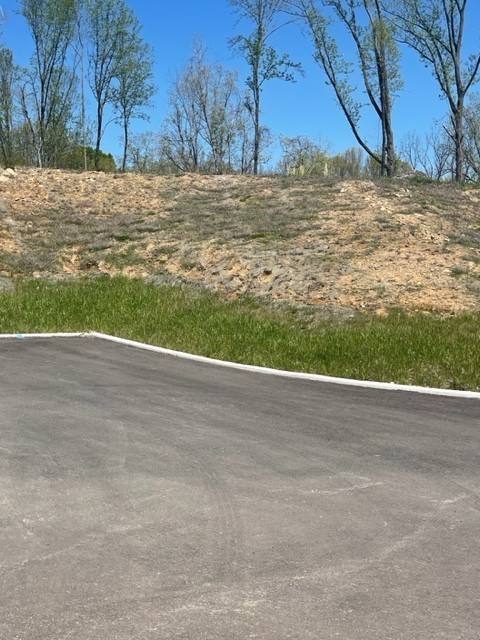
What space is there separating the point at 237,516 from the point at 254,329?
7.17 metres

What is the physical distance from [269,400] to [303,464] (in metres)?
2.12

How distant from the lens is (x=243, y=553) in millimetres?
3830

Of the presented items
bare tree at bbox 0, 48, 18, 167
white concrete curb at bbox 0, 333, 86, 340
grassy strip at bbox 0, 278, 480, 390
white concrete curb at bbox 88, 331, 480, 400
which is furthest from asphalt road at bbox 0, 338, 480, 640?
bare tree at bbox 0, 48, 18, 167

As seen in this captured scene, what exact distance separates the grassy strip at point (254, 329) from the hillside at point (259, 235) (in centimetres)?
79

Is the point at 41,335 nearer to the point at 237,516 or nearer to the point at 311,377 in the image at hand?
the point at 311,377

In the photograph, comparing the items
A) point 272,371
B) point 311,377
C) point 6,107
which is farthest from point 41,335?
point 6,107

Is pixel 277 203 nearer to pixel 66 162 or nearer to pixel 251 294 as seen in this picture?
pixel 251 294

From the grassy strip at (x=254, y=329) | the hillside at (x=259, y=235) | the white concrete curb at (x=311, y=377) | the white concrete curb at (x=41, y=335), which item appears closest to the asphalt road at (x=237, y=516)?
the white concrete curb at (x=311, y=377)

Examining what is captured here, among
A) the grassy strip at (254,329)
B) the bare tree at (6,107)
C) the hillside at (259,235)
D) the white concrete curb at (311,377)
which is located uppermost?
the bare tree at (6,107)

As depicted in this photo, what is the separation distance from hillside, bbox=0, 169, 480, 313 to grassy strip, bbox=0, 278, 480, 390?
79 centimetres

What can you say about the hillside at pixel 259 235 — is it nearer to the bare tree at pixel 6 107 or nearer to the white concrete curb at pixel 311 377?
the white concrete curb at pixel 311 377

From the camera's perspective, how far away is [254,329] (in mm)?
11406

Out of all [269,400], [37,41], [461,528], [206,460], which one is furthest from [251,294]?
[37,41]

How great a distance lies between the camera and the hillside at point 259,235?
13203 millimetres
